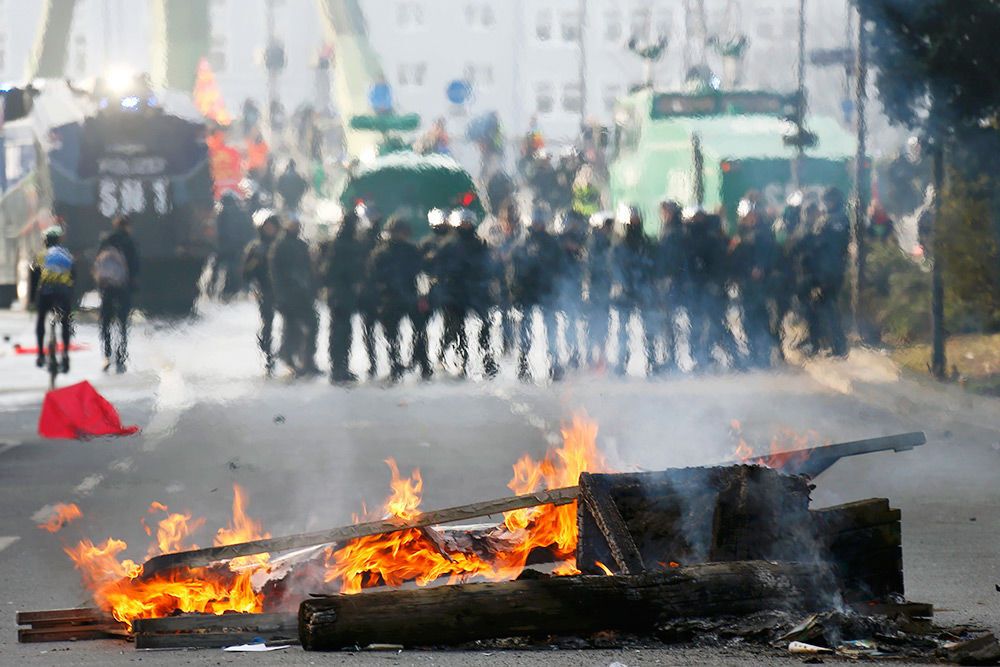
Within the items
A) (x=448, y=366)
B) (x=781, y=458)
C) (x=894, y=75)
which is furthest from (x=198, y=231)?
(x=781, y=458)

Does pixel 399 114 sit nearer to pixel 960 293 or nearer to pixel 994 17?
pixel 960 293

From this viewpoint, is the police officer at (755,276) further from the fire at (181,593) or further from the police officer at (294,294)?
the fire at (181,593)

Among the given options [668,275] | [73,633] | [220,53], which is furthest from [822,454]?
[220,53]

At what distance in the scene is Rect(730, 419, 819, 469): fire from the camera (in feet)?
27.5

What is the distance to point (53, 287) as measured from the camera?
21359 mm

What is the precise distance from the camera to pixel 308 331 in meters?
22.4

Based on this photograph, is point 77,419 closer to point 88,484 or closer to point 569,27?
point 88,484

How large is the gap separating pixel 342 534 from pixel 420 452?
702 cm

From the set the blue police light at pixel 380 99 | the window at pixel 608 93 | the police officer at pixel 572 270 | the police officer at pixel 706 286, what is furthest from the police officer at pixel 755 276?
the window at pixel 608 93

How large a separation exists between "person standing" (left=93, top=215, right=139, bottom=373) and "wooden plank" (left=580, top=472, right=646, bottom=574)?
1506cm

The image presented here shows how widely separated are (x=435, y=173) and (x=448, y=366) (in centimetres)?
2067

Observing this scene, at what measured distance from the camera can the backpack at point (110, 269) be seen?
23.6 meters

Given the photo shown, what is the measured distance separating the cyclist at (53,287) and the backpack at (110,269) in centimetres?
180

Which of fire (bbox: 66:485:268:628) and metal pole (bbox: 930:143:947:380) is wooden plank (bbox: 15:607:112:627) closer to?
fire (bbox: 66:485:268:628)
